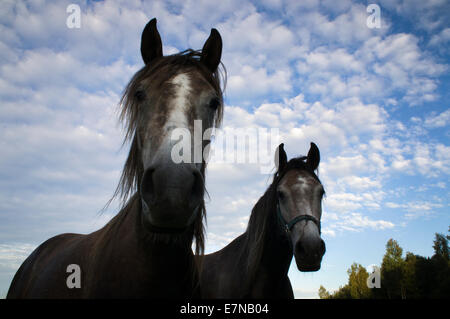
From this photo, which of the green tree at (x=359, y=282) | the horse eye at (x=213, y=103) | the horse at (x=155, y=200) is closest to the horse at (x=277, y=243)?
the horse at (x=155, y=200)

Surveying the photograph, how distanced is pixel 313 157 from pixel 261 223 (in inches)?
77.7

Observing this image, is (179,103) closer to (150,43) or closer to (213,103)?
A: (213,103)

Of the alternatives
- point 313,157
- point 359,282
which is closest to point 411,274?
point 359,282

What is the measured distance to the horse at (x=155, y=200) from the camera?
5.14 feet

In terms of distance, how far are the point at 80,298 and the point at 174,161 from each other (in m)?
1.50

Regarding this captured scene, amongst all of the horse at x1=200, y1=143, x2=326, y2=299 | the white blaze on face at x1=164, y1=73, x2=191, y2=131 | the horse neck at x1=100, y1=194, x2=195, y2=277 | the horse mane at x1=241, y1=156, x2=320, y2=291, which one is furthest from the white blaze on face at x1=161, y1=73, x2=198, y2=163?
the horse mane at x1=241, y1=156, x2=320, y2=291

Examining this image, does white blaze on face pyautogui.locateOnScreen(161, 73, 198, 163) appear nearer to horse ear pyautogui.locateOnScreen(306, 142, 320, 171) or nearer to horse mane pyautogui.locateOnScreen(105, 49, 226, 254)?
horse mane pyautogui.locateOnScreen(105, 49, 226, 254)

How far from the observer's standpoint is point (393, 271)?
4275 centimetres

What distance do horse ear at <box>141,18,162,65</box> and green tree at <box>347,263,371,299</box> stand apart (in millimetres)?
62706

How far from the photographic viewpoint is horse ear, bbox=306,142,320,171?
6107 mm

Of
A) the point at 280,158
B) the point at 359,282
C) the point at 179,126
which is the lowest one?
the point at 359,282
